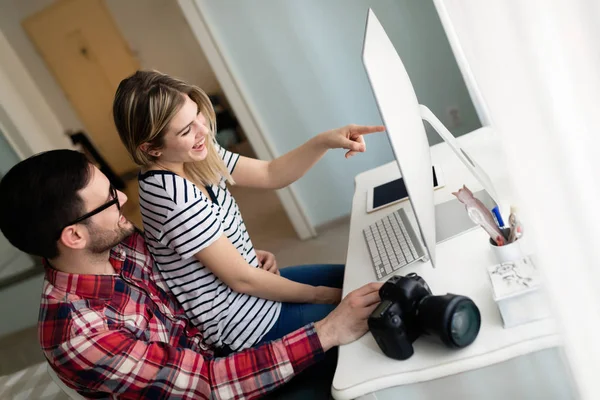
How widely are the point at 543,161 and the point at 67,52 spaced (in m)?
5.69

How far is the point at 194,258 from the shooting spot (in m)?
1.20

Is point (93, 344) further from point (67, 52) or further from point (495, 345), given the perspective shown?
point (67, 52)

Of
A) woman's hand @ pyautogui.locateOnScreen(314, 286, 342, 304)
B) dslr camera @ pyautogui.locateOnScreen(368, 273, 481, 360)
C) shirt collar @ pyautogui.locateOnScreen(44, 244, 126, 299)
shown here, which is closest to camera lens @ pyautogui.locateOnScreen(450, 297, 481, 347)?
dslr camera @ pyautogui.locateOnScreen(368, 273, 481, 360)

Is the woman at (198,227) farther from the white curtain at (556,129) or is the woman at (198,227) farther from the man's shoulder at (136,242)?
the white curtain at (556,129)

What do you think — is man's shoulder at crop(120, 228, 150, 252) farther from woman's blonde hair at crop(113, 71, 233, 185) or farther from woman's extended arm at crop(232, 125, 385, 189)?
woman's extended arm at crop(232, 125, 385, 189)

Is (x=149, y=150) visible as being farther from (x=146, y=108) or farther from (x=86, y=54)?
(x=86, y=54)

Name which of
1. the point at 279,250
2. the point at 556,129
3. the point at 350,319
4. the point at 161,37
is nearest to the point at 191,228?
the point at 350,319

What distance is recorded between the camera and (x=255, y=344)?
4.07ft

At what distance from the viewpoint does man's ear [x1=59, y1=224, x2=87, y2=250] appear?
1043 millimetres

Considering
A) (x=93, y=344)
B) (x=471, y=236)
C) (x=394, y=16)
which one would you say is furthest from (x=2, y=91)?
(x=471, y=236)

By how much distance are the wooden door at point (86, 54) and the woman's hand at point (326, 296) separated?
4739 millimetres

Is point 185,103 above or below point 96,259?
Answer: above

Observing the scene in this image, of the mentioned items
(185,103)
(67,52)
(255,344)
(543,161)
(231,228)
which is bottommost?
(255,344)

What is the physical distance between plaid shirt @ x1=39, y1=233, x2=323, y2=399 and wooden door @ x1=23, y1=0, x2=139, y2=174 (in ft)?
15.7
